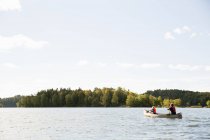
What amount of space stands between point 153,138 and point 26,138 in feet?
40.2

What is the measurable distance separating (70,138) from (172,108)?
125 feet

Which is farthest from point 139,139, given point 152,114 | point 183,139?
point 152,114

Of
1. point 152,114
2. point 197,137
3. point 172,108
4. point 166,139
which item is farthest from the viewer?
point 152,114

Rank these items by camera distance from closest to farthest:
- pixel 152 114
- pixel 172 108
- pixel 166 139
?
pixel 166 139 → pixel 172 108 → pixel 152 114

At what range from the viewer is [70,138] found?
131ft

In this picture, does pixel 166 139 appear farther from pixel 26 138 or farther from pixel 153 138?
pixel 26 138

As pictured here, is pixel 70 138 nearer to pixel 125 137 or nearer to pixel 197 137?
pixel 125 137

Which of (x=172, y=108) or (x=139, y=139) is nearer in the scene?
(x=139, y=139)

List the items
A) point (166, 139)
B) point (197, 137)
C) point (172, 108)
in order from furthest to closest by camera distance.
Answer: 1. point (172, 108)
2. point (197, 137)
3. point (166, 139)

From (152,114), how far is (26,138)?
44.4 metres

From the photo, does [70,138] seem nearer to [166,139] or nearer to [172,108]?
[166,139]

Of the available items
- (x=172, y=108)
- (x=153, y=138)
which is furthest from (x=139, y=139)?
(x=172, y=108)

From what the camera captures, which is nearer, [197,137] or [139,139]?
[139,139]

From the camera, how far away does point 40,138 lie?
40.5 metres
